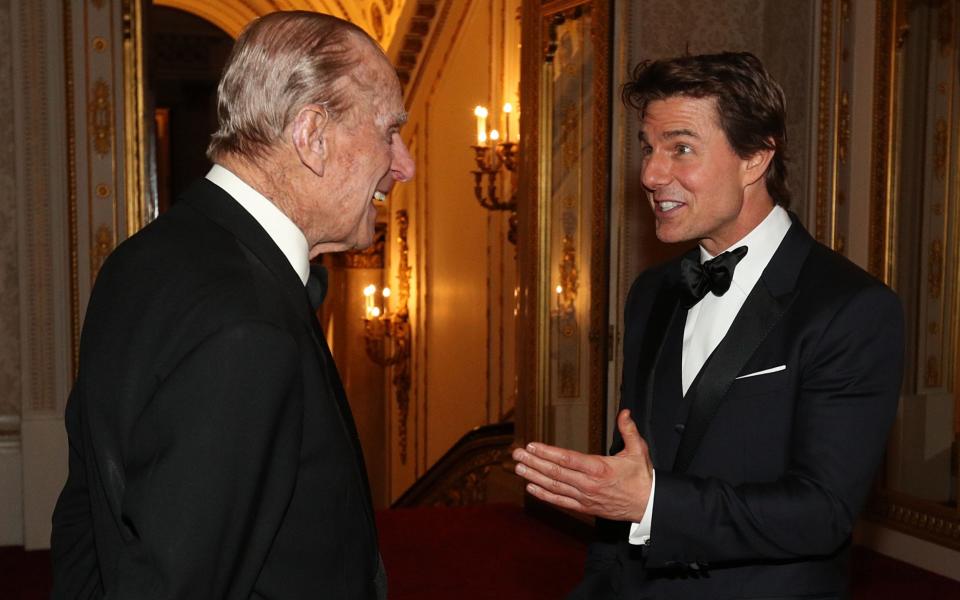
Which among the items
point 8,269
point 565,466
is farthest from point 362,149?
point 8,269

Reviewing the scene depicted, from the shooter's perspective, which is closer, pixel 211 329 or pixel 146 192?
pixel 211 329

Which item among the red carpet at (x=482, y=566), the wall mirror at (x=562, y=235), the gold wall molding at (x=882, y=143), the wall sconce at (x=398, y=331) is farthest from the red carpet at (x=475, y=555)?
the wall sconce at (x=398, y=331)

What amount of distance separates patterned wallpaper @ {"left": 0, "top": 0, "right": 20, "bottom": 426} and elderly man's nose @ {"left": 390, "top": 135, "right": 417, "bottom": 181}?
477 cm

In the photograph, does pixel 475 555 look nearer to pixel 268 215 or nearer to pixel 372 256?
pixel 268 215

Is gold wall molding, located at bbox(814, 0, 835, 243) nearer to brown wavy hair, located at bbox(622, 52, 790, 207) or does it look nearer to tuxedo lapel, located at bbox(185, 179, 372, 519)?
brown wavy hair, located at bbox(622, 52, 790, 207)

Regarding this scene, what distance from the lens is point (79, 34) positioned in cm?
579

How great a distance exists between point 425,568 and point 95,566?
12.6 ft

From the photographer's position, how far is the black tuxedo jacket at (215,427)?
1213 millimetres

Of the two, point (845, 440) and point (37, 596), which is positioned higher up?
point (845, 440)

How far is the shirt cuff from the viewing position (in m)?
1.85

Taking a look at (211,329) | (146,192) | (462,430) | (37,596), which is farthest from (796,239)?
(462,430)

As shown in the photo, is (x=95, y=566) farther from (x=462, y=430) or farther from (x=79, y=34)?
(x=462, y=430)

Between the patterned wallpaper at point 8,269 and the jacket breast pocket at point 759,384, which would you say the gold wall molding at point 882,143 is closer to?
the jacket breast pocket at point 759,384

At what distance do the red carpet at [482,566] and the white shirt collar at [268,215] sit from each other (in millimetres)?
3517
